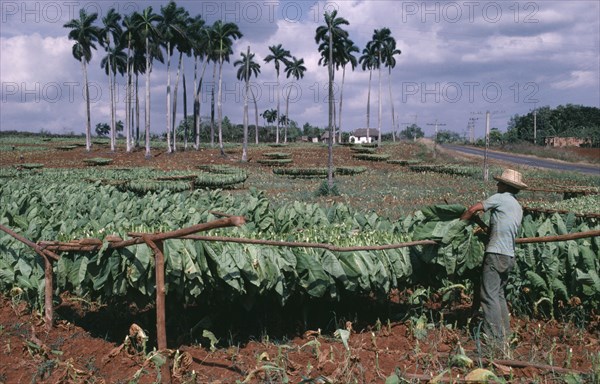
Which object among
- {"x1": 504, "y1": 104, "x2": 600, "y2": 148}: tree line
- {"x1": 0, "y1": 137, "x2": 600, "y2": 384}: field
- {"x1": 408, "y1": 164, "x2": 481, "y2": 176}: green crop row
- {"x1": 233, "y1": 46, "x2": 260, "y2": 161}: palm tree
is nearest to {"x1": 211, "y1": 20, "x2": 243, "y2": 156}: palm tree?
{"x1": 233, "y1": 46, "x2": 260, "y2": 161}: palm tree

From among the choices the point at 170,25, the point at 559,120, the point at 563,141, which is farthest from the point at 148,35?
the point at 559,120

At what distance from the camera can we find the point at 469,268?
539cm

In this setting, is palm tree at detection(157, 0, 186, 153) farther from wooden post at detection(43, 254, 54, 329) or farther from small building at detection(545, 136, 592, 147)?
small building at detection(545, 136, 592, 147)

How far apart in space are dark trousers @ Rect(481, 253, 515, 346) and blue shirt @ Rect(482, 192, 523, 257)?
9 cm

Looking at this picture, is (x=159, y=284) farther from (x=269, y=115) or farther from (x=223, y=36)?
(x=269, y=115)

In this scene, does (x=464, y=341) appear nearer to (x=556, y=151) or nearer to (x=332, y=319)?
(x=332, y=319)

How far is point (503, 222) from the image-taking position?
16.8ft

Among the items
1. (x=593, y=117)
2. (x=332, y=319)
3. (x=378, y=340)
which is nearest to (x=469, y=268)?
(x=378, y=340)

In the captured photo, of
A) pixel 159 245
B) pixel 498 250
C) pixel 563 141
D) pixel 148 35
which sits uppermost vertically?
pixel 148 35

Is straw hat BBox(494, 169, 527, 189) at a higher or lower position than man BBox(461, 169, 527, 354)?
higher

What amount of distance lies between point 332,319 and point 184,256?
1968 millimetres

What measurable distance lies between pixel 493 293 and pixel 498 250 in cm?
44

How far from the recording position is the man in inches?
203

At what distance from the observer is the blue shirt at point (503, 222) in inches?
202
